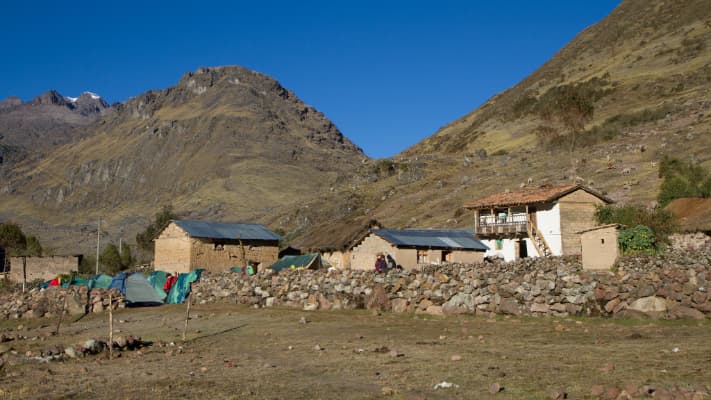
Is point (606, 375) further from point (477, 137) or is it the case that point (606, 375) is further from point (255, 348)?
point (477, 137)

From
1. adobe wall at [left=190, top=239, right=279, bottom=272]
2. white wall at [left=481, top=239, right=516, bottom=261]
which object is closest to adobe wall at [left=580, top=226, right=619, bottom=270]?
white wall at [left=481, top=239, right=516, bottom=261]

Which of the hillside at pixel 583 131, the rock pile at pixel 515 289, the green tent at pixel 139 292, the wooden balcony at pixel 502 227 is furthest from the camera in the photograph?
the hillside at pixel 583 131

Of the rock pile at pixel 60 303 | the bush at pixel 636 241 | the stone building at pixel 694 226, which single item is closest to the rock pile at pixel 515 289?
the bush at pixel 636 241

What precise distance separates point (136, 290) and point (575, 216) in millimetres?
30210

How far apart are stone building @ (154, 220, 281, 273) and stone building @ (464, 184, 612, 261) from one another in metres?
16.6

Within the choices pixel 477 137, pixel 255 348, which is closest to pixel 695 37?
pixel 477 137

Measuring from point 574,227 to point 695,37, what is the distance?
296ft

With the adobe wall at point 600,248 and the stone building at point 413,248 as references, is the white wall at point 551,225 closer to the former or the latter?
the stone building at point 413,248

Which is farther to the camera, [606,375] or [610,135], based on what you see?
[610,135]

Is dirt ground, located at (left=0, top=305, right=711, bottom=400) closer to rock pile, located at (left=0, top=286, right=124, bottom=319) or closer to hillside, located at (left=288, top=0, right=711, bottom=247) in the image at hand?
rock pile, located at (left=0, top=286, right=124, bottom=319)

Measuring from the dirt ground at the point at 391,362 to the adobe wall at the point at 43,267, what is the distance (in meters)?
41.7

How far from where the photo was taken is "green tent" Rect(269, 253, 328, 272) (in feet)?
142

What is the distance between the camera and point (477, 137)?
126m

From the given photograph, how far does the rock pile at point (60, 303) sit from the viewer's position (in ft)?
116
